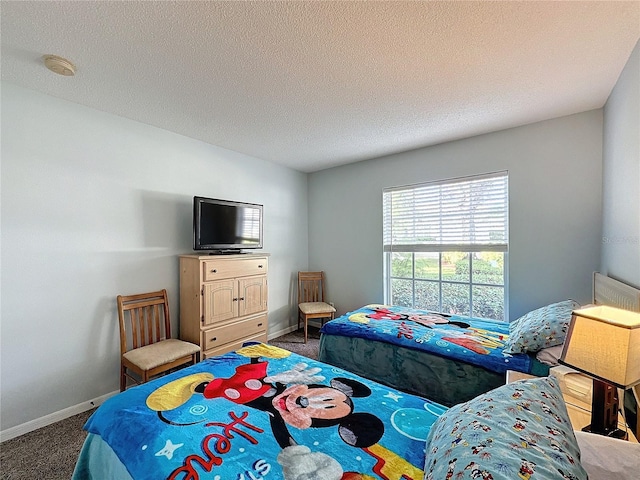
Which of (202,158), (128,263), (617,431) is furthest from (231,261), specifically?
(617,431)

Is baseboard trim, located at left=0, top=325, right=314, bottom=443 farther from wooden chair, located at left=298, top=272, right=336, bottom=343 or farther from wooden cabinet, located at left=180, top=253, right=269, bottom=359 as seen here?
wooden chair, located at left=298, top=272, right=336, bottom=343

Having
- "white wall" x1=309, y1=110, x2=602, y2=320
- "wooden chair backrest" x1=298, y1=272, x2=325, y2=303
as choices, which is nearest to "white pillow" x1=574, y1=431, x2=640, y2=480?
"white wall" x1=309, y1=110, x2=602, y2=320

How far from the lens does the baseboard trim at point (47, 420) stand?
2056 mm

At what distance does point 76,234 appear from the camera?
2.39 metres

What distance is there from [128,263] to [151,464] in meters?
2.19

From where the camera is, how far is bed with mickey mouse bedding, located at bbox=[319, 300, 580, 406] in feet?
6.37

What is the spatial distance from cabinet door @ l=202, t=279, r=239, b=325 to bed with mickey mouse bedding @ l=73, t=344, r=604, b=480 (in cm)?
129

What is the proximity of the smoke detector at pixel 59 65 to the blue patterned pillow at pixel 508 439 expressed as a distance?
2.87m

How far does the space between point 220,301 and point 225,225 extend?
864 mm

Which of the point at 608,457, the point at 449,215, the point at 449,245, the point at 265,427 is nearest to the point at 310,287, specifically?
the point at 449,245

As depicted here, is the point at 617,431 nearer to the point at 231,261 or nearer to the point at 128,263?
the point at 231,261

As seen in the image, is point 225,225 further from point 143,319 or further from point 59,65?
point 59,65

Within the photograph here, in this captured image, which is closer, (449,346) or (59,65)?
(59,65)

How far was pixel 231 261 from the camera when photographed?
311 centimetres
